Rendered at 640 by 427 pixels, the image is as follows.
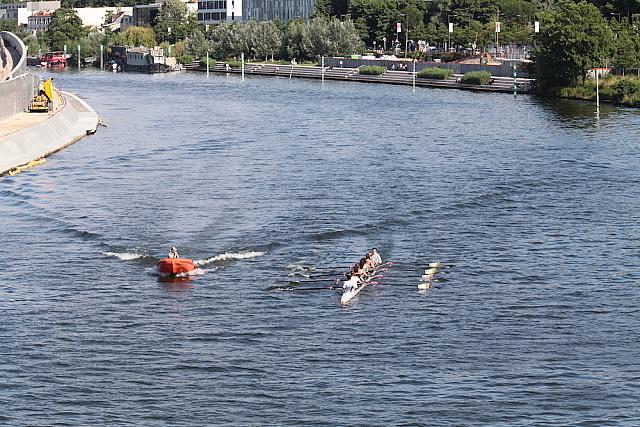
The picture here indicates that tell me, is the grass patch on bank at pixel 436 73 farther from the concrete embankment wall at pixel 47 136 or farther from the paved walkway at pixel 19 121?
the paved walkway at pixel 19 121

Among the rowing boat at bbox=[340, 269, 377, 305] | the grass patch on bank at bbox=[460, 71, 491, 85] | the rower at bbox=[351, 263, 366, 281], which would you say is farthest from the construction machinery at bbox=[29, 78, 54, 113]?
the rowing boat at bbox=[340, 269, 377, 305]

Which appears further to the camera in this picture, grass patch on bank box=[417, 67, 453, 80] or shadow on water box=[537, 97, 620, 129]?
grass patch on bank box=[417, 67, 453, 80]

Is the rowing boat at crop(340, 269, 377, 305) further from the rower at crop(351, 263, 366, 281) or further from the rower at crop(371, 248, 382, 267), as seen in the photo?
the rower at crop(371, 248, 382, 267)

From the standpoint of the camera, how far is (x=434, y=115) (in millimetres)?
129875

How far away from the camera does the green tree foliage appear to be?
490 ft

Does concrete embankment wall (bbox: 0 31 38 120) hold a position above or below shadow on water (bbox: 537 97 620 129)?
above

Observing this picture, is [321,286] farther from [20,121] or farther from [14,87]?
[14,87]

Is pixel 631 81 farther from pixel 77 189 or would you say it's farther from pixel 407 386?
pixel 407 386

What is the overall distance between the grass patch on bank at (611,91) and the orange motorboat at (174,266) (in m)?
93.6

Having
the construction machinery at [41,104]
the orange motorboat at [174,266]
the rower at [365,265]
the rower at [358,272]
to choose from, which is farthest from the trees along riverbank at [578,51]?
the orange motorboat at [174,266]

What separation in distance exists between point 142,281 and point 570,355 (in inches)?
776

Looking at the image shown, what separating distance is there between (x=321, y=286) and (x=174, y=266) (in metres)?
6.54

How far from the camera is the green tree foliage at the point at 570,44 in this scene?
490 ft

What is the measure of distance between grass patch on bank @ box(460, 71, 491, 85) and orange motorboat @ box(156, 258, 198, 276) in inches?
4905
